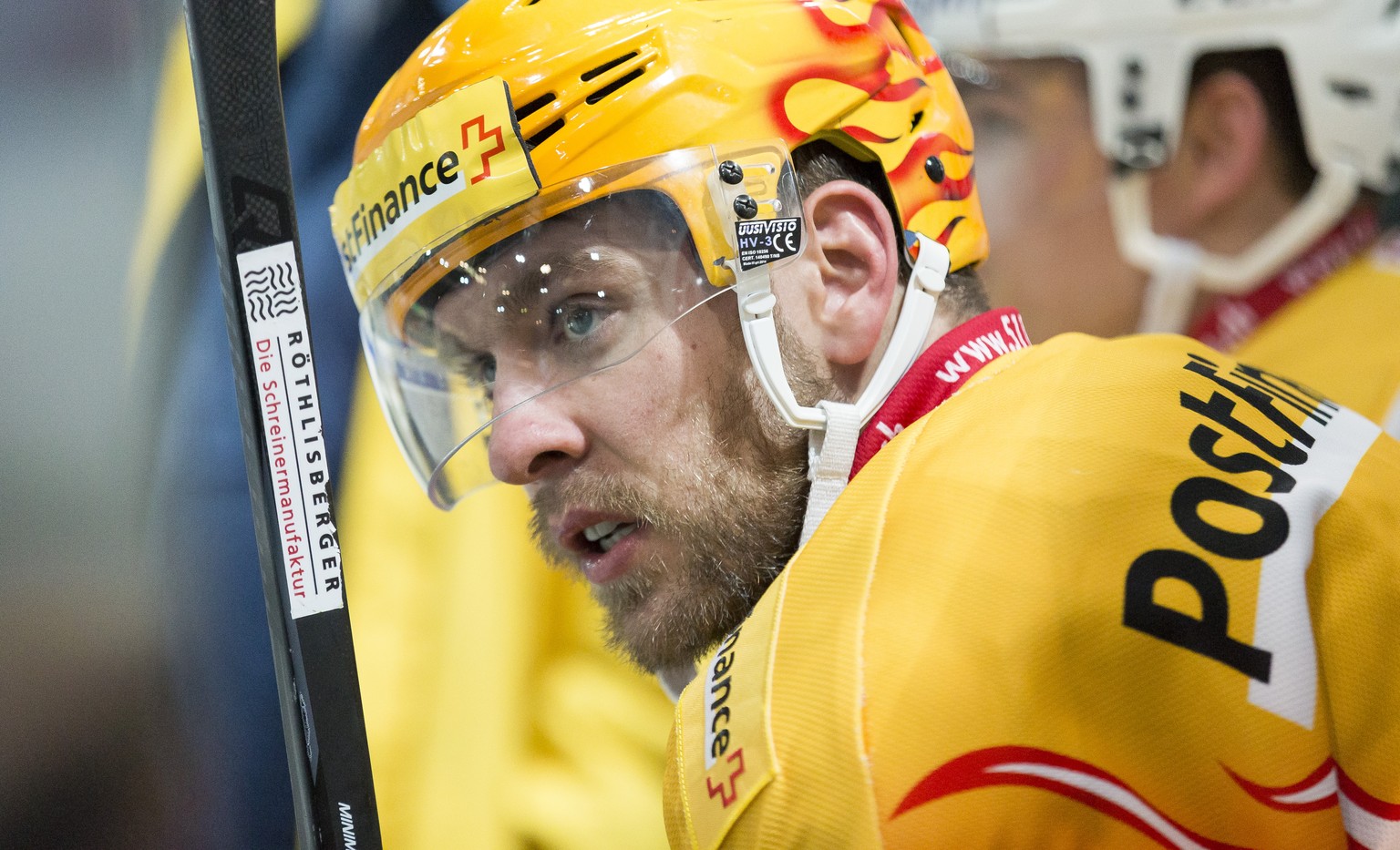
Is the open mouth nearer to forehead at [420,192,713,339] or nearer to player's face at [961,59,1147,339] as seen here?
forehead at [420,192,713,339]

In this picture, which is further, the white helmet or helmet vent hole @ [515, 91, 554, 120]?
the white helmet

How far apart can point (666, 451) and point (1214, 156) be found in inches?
58.8

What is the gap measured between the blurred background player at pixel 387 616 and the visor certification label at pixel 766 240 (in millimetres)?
632

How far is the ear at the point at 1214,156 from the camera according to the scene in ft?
6.59

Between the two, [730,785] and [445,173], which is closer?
[730,785]

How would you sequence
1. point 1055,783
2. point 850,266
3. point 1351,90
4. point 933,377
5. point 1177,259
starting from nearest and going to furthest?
point 1055,783, point 933,377, point 850,266, point 1351,90, point 1177,259

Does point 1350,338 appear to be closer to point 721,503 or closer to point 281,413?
point 721,503

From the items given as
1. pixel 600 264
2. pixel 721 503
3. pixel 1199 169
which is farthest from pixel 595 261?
pixel 1199 169

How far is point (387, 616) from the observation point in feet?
5.18

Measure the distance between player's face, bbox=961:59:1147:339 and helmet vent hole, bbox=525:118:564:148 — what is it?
1.27 metres

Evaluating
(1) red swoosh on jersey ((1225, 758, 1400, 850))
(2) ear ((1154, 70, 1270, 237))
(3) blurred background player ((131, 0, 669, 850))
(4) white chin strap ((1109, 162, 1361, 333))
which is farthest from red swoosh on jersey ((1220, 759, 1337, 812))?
(2) ear ((1154, 70, 1270, 237))

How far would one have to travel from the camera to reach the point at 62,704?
114 cm

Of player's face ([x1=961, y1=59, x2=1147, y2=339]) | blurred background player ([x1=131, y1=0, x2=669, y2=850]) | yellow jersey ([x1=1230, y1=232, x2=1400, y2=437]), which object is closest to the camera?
blurred background player ([x1=131, y1=0, x2=669, y2=850])

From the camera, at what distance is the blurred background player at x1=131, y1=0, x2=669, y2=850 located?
4.13 feet
